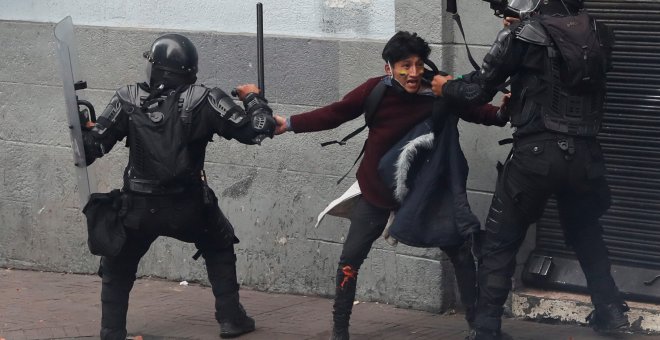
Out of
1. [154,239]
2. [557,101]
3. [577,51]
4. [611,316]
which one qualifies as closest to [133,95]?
[154,239]

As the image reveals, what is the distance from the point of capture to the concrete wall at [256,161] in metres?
7.80

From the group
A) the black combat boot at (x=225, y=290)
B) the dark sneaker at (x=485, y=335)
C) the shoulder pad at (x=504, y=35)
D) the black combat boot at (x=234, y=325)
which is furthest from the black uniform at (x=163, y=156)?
the dark sneaker at (x=485, y=335)

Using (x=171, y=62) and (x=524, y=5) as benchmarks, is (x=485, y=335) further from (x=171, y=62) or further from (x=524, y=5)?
(x=171, y=62)

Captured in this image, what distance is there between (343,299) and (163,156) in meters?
1.25

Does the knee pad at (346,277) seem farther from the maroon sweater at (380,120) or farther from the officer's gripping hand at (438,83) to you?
the officer's gripping hand at (438,83)

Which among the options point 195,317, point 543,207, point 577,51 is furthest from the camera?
point 195,317

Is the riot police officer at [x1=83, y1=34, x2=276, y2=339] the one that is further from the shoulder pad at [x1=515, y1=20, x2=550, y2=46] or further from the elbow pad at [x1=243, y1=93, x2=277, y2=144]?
the shoulder pad at [x1=515, y1=20, x2=550, y2=46]

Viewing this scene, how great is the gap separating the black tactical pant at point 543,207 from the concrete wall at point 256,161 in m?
1.04

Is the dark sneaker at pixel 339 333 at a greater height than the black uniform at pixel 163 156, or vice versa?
the black uniform at pixel 163 156

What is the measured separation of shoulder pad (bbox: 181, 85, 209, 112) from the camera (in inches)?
263

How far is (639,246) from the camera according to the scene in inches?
287

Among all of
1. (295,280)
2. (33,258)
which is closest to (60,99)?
(33,258)

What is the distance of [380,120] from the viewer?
6762mm

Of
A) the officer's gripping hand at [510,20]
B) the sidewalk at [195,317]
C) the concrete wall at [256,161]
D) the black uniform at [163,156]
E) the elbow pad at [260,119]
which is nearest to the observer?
the officer's gripping hand at [510,20]
